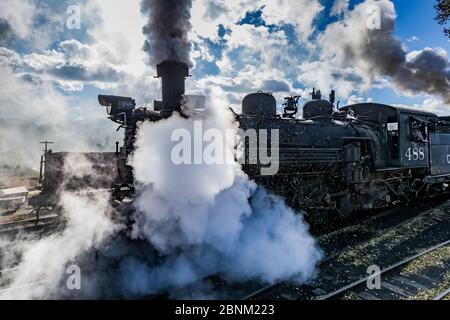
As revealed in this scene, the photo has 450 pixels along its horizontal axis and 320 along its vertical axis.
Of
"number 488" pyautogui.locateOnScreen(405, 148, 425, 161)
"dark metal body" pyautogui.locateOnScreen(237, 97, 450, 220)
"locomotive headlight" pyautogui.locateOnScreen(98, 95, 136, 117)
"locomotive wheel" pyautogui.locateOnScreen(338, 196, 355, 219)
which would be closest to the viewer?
"locomotive headlight" pyautogui.locateOnScreen(98, 95, 136, 117)

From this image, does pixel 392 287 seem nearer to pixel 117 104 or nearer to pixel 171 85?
pixel 171 85

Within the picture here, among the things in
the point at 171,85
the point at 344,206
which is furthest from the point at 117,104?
the point at 344,206

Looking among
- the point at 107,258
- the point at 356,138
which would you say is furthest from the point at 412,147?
the point at 107,258

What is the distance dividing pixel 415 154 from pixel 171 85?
9349 millimetres

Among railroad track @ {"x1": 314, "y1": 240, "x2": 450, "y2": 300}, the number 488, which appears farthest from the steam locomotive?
railroad track @ {"x1": 314, "y1": 240, "x2": 450, "y2": 300}

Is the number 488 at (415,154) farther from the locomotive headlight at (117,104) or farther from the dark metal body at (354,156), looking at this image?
the locomotive headlight at (117,104)

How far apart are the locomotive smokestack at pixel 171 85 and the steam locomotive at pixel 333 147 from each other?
0.02 m

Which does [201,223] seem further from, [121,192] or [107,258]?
[121,192]

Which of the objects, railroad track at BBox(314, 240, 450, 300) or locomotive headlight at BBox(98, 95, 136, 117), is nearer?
railroad track at BBox(314, 240, 450, 300)

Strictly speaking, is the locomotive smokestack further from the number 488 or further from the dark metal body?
the number 488

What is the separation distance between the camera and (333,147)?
874 centimetres

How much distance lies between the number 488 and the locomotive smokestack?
8.42 meters

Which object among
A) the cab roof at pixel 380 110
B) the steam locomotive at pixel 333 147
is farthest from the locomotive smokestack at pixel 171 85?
the cab roof at pixel 380 110

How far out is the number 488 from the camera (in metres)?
10.7
